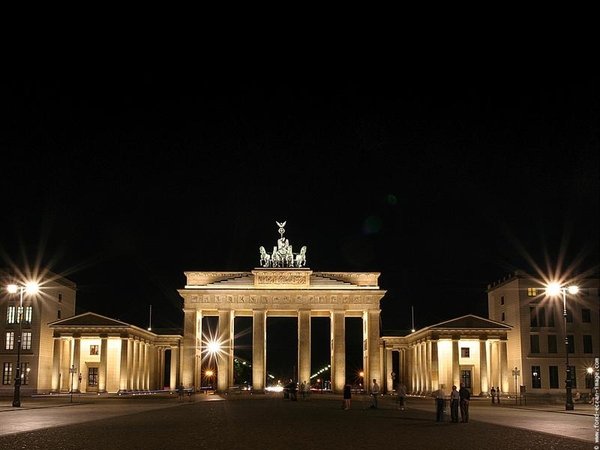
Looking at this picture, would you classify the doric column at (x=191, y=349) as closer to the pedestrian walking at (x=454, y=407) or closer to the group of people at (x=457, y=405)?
the group of people at (x=457, y=405)

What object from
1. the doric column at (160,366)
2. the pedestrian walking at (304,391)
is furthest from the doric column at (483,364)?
the doric column at (160,366)

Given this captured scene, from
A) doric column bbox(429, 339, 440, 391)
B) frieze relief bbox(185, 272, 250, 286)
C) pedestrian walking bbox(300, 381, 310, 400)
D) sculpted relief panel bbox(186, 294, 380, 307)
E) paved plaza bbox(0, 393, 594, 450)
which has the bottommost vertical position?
pedestrian walking bbox(300, 381, 310, 400)

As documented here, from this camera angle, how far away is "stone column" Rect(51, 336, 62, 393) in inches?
3246

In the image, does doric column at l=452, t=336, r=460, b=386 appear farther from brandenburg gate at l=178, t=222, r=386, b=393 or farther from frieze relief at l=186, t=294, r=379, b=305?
frieze relief at l=186, t=294, r=379, b=305

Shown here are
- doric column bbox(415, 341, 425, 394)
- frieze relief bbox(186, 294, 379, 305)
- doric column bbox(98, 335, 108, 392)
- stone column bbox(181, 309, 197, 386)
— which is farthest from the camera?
doric column bbox(415, 341, 425, 394)

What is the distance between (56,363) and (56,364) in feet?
0.39

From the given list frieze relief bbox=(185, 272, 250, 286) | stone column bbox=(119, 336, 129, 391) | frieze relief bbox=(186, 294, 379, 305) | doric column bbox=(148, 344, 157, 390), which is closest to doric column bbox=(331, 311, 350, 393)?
frieze relief bbox=(186, 294, 379, 305)

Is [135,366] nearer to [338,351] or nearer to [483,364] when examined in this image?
[338,351]

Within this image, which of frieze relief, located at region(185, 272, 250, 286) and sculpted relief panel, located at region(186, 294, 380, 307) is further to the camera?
frieze relief, located at region(185, 272, 250, 286)

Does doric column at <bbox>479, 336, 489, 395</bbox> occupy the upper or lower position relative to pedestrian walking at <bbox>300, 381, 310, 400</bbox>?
upper

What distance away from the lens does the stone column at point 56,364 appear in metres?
82.4

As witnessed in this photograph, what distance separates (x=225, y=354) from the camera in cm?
8519

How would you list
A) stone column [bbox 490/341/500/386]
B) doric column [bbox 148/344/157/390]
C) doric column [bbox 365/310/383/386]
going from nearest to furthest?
doric column [bbox 365/310/383/386] < stone column [bbox 490/341/500/386] < doric column [bbox 148/344/157/390]

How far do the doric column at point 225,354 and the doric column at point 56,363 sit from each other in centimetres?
1738
